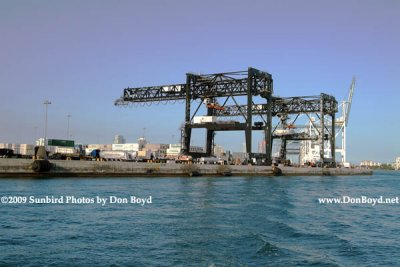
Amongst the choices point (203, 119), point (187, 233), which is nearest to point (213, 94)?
point (203, 119)

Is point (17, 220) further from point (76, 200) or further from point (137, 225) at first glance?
point (76, 200)

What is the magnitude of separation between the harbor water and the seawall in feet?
64.1

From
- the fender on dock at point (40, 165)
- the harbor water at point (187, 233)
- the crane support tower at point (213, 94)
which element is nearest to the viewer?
the harbor water at point (187, 233)

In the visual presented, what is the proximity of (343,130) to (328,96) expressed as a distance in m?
38.7

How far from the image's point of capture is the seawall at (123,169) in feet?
164

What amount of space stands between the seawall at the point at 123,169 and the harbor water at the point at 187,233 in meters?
19.5

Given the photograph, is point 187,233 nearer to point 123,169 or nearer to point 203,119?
point 123,169

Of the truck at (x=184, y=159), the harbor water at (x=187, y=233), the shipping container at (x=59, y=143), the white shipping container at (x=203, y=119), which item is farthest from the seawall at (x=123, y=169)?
the shipping container at (x=59, y=143)

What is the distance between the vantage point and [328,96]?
356 ft

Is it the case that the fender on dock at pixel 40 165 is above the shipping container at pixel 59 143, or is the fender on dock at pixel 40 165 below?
below

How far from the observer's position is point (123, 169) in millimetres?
63406

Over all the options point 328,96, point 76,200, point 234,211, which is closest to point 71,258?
point 234,211

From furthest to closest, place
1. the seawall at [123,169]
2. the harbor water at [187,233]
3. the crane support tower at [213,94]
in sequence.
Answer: the crane support tower at [213,94] < the seawall at [123,169] < the harbor water at [187,233]

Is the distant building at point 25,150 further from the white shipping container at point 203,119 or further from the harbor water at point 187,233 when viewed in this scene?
the harbor water at point 187,233
